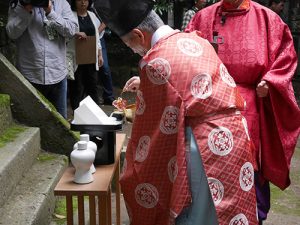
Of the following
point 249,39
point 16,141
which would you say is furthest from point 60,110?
point 249,39

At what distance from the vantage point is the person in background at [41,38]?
170 inches

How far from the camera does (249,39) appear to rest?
3072mm

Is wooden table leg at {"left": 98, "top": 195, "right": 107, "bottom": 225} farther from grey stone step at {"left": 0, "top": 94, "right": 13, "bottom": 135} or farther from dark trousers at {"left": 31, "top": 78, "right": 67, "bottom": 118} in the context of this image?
dark trousers at {"left": 31, "top": 78, "right": 67, "bottom": 118}

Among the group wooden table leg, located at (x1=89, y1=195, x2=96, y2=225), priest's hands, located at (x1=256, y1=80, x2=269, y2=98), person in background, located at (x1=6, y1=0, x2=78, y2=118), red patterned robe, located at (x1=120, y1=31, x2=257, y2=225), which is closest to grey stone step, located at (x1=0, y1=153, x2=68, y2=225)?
wooden table leg, located at (x1=89, y1=195, x2=96, y2=225)

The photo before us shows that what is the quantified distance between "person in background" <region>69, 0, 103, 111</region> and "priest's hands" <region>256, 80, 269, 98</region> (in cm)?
350

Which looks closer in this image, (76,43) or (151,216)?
(151,216)

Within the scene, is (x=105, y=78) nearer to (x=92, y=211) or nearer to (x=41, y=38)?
(x=41, y=38)

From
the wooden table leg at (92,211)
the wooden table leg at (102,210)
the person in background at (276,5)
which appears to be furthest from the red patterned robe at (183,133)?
the person in background at (276,5)

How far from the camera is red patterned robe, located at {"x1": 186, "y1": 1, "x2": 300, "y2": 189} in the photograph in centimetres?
306

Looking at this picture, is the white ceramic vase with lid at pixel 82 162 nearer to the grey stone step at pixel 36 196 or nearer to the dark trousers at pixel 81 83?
the grey stone step at pixel 36 196

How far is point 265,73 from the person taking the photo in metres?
3.08

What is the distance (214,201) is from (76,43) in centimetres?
438

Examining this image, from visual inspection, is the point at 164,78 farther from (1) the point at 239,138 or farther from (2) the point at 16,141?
(2) the point at 16,141

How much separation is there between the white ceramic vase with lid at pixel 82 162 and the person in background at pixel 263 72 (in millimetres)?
1136
